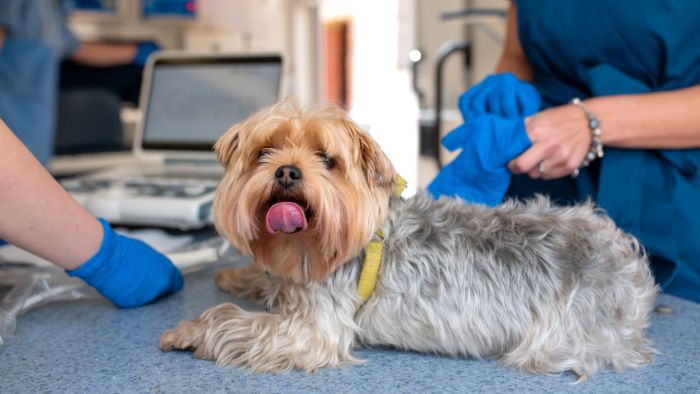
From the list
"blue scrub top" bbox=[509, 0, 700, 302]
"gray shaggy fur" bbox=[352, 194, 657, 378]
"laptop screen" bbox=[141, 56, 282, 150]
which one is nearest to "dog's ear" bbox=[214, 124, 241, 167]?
"gray shaggy fur" bbox=[352, 194, 657, 378]

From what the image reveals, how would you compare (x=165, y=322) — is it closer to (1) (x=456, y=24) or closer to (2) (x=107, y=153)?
(2) (x=107, y=153)

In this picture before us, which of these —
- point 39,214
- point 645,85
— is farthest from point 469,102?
point 39,214

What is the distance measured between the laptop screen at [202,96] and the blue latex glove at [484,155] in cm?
100

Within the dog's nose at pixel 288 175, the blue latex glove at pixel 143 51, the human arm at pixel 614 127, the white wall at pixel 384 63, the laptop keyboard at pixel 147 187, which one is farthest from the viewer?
the white wall at pixel 384 63

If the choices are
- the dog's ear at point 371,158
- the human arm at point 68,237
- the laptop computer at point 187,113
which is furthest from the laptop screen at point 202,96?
the dog's ear at point 371,158

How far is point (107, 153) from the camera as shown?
345cm

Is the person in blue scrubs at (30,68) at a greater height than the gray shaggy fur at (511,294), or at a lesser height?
greater

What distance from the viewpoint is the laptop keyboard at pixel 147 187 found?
6.41 feet

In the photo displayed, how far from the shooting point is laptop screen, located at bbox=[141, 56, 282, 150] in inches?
88.5

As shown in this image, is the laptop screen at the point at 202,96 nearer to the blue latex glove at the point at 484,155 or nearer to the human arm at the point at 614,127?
the blue latex glove at the point at 484,155

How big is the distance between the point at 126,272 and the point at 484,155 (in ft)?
2.42

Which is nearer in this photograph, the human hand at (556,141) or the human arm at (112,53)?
the human hand at (556,141)

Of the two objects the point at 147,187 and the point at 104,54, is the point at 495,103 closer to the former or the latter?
the point at 147,187

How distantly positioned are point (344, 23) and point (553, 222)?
7.02m
